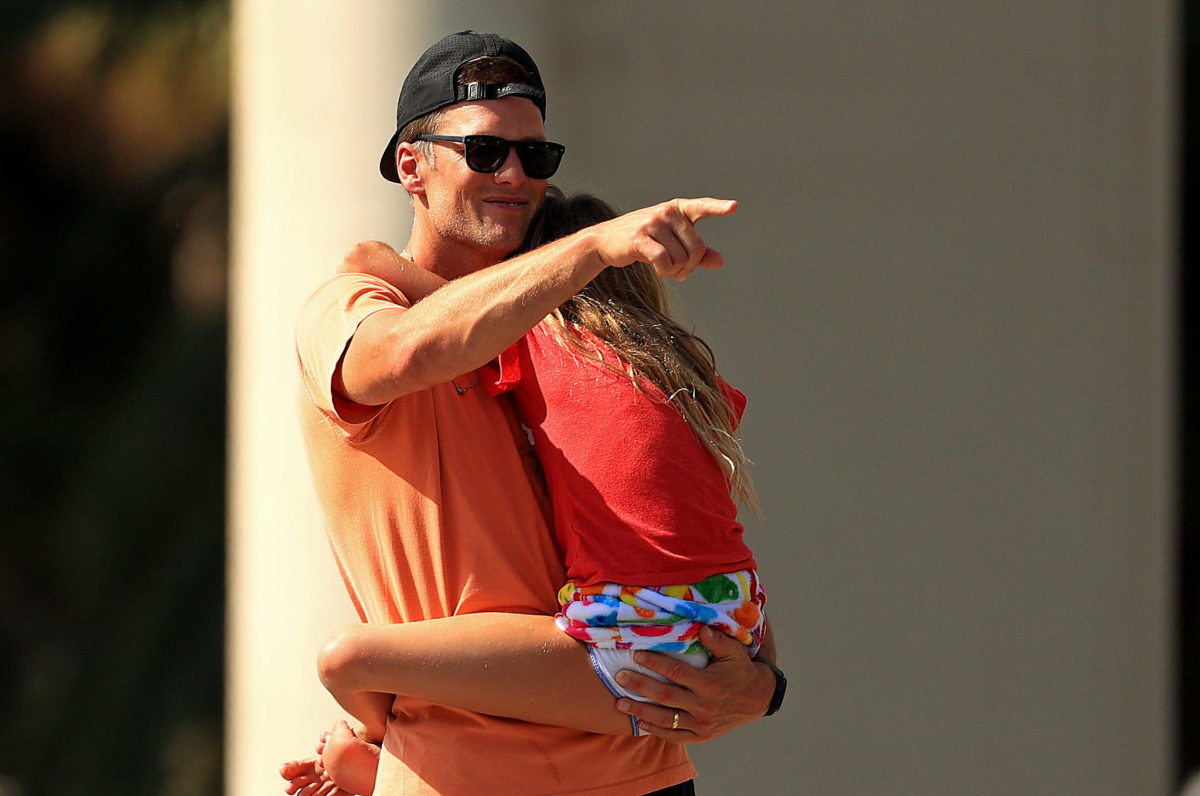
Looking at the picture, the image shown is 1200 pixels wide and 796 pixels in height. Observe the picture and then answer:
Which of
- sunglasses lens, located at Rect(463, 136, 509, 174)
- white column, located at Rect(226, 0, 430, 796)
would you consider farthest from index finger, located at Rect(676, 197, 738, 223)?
white column, located at Rect(226, 0, 430, 796)

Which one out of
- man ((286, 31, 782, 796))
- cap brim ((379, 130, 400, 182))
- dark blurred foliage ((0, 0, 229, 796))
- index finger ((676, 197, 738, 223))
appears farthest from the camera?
dark blurred foliage ((0, 0, 229, 796))

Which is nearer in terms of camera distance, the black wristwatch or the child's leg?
the child's leg

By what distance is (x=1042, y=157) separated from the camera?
4047 millimetres

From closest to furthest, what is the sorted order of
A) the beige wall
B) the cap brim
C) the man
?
the man → the cap brim → the beige wall

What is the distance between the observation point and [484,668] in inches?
73.4

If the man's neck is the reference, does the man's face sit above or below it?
above

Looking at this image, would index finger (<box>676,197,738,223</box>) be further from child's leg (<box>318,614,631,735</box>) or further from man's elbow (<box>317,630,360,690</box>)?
man's elbow (<box>317,630,360,690</box>)

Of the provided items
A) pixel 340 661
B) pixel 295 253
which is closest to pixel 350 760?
pixel 340 661

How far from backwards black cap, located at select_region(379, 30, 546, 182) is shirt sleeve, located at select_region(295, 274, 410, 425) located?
32 centimetres

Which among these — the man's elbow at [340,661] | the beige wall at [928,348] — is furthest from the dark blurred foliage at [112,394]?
the man's elbow at [340,661]

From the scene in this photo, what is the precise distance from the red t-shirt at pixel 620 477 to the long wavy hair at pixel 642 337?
0.07 ft

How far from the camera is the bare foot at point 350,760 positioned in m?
2.09

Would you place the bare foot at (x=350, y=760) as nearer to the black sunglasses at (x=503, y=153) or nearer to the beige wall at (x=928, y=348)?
the black sunglasses at (x=503, y=153)

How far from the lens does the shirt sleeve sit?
6.12ft
